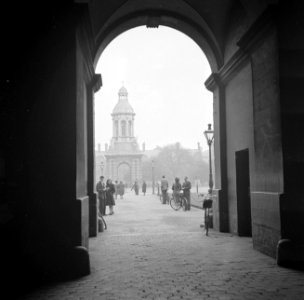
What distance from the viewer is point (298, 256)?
Answer: 6719 mm

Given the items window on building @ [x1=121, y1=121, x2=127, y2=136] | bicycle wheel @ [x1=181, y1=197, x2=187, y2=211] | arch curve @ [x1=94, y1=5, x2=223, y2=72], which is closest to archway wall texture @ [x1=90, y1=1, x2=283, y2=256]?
arch curve @ [x1=94, y1=5, x2=223, y2=72]

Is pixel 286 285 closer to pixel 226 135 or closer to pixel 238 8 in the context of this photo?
pixel 226 135

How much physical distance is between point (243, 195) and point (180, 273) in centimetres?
441

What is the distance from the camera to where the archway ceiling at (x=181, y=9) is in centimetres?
1033

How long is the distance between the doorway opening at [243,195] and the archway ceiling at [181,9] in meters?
3.50

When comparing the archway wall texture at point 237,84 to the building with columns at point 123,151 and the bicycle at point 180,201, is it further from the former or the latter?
the building with columns at point 123,151

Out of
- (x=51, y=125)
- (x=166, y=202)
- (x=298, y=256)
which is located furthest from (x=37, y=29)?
(x=166, y=202)

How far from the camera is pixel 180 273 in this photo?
6359mm

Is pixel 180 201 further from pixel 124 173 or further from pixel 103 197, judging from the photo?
pixel 124 173

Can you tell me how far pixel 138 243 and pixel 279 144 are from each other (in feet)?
14.1

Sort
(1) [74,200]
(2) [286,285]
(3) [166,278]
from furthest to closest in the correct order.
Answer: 1. (1) [74,200]
2. (3) [166,278]
3. (2) [286,285]

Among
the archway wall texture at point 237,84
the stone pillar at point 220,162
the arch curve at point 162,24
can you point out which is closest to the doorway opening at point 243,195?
the archway wall texture at point 237,84

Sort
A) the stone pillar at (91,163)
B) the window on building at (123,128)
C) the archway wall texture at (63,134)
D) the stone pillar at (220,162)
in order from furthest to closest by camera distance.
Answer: the window on building at (123,128), the stone pillar at (220,162), the stone pillar at (91,163), the archway wall texture at (63,134)

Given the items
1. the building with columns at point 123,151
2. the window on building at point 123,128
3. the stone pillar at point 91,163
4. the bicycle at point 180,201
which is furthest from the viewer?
the building with columns at point 123,151
